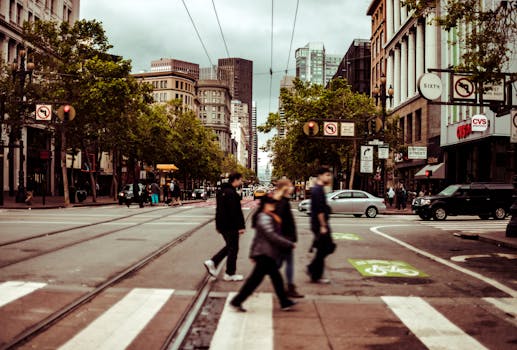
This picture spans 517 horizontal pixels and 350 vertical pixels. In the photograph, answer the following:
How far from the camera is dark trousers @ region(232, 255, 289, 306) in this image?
6.54 meters

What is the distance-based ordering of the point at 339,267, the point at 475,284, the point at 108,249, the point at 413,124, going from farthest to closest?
1. the point at 413,124
2. the point at 108,249
3. the point at 339,267
4. the point at 475,284

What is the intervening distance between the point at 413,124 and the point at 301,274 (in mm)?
40768

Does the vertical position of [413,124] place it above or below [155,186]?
above

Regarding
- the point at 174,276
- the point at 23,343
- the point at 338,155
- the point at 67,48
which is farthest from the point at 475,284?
the point at 338,155

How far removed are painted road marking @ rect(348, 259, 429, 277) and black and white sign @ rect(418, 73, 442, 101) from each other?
8.61 meters

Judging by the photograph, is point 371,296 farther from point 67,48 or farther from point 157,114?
point 157,114

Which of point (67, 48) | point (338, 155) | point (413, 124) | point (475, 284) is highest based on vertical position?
point (67, 48)

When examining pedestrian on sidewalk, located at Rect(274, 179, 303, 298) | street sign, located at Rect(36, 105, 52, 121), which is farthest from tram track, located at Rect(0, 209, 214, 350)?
street sign, located at Rect(36, 105, 52, 121)

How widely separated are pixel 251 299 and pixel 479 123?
93.7ft

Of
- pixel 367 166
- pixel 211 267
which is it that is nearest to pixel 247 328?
pixel 211 267

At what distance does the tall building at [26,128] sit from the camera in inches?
1806

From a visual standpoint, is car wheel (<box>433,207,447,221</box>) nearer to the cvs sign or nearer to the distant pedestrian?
the cvs sign

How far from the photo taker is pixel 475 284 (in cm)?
921

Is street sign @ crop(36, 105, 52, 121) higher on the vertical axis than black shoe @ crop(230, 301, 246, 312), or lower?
higher
